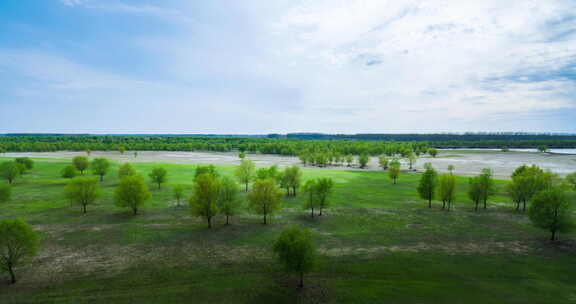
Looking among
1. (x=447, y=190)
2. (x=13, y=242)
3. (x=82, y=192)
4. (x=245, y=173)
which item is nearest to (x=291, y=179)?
(x=245, y=173)

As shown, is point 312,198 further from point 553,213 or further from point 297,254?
point 553,213

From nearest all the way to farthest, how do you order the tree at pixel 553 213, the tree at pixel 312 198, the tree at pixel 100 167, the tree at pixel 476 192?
the tree at pixel 553 213
the tree at pixel 312 198
the tree at pixel 476 192
the tree at pixel 100 167

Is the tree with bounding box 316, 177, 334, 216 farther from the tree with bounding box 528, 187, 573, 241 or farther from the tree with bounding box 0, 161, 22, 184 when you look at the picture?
the tree with bounding box 0, 161, 22, 184

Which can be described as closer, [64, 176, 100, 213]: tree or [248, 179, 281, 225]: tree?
[248, 179, 281, 225]: tree

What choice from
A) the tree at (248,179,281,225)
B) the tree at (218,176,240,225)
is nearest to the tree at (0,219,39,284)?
the tree at (218,176,240,225)

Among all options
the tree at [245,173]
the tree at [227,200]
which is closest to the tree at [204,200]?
the tree at [227,200]

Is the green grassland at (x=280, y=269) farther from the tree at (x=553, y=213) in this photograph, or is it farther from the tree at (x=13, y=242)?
the tree at (x=553, y=213)
